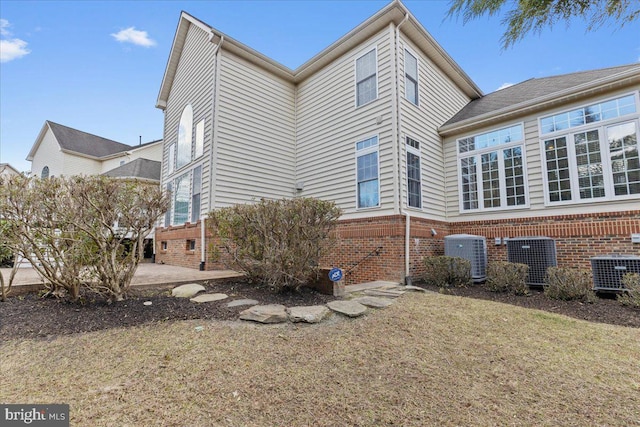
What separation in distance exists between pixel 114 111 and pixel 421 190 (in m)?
16.7

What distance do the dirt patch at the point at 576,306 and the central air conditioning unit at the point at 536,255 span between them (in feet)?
1.14

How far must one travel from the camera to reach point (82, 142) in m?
21.7

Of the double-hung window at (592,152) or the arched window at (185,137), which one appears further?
the arched window at (185,137)

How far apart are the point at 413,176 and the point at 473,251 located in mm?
2276

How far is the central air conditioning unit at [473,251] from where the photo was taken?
6551 millimetres

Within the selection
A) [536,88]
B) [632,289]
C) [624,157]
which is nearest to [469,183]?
[624,157]

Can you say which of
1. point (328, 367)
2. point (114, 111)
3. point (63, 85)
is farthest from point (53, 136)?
point (328, 367)

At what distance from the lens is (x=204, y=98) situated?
9.38m

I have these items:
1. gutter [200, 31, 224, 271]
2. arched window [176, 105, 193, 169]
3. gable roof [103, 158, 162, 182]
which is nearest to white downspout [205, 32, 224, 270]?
→ gutter [200, 31, 224, 271]

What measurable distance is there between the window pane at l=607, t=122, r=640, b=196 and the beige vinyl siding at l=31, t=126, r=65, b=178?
88.0 ft

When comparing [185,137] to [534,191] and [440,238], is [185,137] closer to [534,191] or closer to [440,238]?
[440,238]

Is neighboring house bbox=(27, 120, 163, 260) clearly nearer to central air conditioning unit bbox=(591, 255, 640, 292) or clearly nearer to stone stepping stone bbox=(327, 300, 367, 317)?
stone stepping stone bbox=(327, 300, 367, 317)

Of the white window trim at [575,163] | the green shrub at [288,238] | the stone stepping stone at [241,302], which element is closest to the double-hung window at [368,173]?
the green shrub at [288,238]

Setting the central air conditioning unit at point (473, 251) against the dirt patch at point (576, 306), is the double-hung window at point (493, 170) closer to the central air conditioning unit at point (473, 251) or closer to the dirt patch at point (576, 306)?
the central air conditioning unit at point (473, 251)
